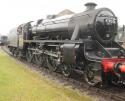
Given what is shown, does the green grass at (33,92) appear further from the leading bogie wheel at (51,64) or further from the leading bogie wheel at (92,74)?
the leading bogie wheel at (51,64)

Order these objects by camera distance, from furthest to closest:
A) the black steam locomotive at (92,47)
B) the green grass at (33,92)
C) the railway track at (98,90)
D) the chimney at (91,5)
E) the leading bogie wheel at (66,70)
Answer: the leading bogie wheel at (66,70)
the chimney at (91,5)
the black steam locomotive at (92,47)
the railway track at (98,90)
the green grass at (33,92)

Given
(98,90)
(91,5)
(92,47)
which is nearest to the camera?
(98,90)

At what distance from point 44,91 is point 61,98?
4.30 ft

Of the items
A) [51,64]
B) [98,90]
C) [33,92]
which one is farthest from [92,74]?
[51,64]

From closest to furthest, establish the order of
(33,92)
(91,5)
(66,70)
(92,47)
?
(33,92)
(92,47)
(91,5)
(66,70)

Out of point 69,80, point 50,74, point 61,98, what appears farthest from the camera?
point 50,74

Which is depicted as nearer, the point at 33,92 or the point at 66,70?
the point at 33,92

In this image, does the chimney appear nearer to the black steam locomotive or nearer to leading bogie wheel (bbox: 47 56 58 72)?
the black steam locomotive

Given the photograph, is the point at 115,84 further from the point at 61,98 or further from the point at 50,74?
the point at 50,74

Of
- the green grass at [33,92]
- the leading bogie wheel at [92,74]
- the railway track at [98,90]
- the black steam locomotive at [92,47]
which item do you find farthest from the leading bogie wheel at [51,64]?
the leading bogie wheel at [92,74]

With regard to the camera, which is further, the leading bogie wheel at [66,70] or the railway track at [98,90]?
the leading bogie wheel at [66,70]

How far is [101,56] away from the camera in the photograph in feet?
37.8

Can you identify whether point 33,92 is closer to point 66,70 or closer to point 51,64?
point 66,70

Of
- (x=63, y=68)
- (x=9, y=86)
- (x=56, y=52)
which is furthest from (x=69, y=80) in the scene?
(x=9, y=86)
